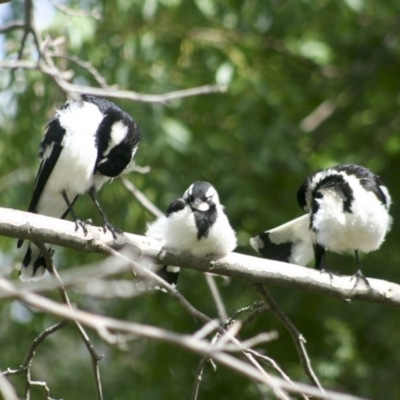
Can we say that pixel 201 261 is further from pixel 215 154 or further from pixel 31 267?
pixel 215 154

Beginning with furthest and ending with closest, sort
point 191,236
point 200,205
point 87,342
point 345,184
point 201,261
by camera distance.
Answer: point 345,184, point 200,205, point 191,236, point 201,261, point 87,342

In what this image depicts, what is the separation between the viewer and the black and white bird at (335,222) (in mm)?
5586

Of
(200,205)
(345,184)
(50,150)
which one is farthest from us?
(345,184)

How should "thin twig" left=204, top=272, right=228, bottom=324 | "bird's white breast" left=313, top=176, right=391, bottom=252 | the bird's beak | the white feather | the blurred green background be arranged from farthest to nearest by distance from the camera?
1. the blurred green background
2. "bird's white breast" left=313, top=176, right=391, bottom=252
3. the bird's beak
4. the white feather
5. "thin twig" left=204, top=272, right=228, bottom=324

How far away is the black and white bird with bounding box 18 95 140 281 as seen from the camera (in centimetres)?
535

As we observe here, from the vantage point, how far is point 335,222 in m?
5.59

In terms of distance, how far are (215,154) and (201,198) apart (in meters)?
3.19

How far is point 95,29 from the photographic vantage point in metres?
7.76

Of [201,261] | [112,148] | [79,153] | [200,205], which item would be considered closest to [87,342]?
[201,261]

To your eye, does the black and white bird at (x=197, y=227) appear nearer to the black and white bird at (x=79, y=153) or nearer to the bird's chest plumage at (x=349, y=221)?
the black and white bird at (x=79, y=153)

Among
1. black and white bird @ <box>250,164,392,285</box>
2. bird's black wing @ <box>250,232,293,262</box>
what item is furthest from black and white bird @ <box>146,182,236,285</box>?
black and white bird @ <box>250,164,392,285</box>

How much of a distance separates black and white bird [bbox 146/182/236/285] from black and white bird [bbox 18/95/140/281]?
0.50m

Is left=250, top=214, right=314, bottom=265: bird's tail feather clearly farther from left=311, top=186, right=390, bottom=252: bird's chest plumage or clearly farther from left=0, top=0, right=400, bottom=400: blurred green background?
left=0, top=0, right=400, bottom=400: blurred green background

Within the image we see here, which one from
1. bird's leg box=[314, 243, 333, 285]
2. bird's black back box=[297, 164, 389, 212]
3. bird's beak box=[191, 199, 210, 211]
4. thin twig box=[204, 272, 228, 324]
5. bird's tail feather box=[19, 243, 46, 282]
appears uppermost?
bird's black back box=[297, 164, 389, 212]
